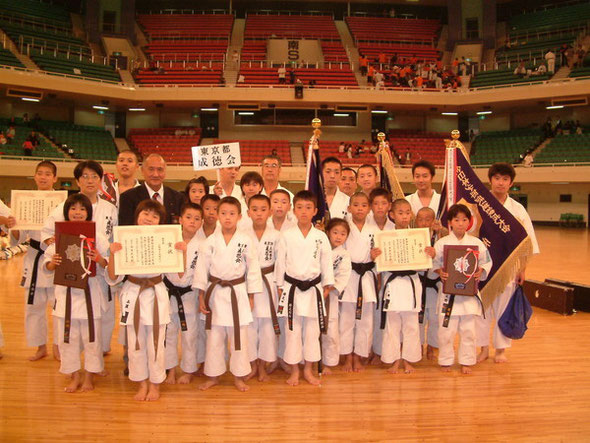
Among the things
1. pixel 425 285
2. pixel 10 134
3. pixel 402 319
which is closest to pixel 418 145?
pixel 10 134

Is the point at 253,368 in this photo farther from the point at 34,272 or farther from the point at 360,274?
the point at 34,272

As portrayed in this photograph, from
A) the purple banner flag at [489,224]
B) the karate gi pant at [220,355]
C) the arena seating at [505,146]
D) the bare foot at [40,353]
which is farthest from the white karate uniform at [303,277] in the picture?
the arena seating at [505,146]

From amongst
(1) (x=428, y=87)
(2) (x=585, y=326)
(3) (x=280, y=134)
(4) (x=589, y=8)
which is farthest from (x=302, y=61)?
(2) (x=585, y=326)

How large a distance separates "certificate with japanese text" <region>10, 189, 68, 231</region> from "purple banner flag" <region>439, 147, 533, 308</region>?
12.7 feet

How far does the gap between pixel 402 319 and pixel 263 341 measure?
131 centimetres

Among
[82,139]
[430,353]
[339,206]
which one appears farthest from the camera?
[82,139]

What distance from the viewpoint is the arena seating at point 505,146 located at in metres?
22.4

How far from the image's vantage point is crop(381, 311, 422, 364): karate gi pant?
4.41m

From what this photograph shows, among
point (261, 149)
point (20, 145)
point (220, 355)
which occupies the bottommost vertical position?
point (220, 355)

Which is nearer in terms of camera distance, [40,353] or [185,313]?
[185,313]

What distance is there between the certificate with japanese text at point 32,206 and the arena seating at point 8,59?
17882 millimetres

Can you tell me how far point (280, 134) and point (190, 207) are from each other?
20.6 meters

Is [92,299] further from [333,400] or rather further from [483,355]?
[483,355]

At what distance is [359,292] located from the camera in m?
4.47
